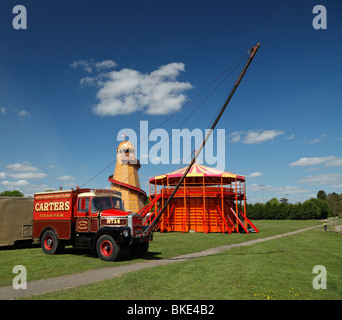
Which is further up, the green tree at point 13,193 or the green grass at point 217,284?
the green tree at point 13,193

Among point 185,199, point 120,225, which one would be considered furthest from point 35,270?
point 185,199

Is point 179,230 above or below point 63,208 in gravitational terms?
below

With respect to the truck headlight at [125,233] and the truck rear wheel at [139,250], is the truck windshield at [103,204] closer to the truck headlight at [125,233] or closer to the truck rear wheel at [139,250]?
the truck headlight at [125,233]

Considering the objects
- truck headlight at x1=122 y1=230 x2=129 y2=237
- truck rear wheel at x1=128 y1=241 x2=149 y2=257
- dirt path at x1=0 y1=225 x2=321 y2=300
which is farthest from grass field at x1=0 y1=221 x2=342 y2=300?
truck headlight at x1=122 y1=230 x2=129 y2=237

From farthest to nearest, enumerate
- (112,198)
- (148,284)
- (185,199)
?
(185,199)
(112,198)
(148,284)

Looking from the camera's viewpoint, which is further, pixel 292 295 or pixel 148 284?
pixel 148 284

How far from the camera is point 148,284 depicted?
829 centimetres

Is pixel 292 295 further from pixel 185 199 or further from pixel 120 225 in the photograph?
pixel 185 199

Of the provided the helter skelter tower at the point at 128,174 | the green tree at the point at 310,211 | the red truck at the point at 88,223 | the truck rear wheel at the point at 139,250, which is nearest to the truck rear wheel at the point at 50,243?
the red truck at the point at 88,223

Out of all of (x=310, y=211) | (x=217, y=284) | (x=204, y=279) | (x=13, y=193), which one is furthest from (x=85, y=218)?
(x=310, y=211)

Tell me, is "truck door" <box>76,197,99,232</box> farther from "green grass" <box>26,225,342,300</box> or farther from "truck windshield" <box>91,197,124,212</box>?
"green grass" <box>26,225,342,300</box>

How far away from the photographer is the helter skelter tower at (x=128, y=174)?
143 feet
